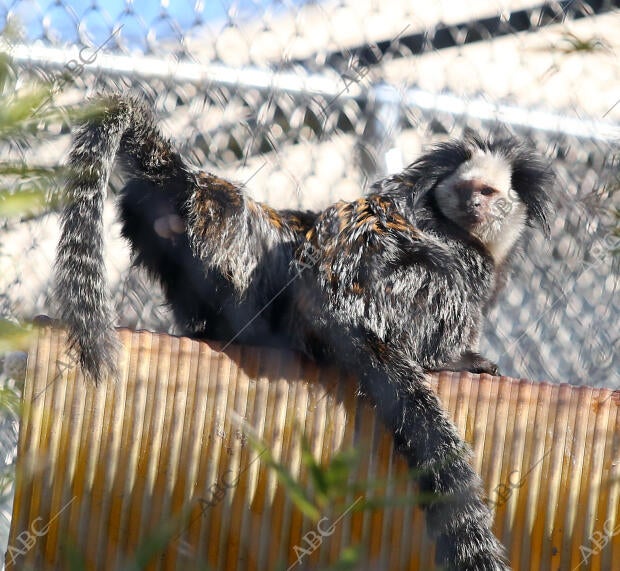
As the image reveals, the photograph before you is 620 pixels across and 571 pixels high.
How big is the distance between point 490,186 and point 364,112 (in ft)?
1.60

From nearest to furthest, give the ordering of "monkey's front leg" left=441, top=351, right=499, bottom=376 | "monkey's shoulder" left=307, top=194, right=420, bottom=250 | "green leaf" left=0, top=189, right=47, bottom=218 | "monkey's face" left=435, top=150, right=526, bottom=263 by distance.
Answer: "green leaf" left=0, top=189, right=47, bottom=218, "monkey's shoulder" left=307, top=194, right=420, bottom=250, "monkey's front leg" left=441, top=351, right=499, bottom=376, "monkey's face" left=435, top=150, right=526, bottom=263

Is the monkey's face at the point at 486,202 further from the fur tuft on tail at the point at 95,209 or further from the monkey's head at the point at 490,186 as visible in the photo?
the fur tuft on tail at the point at 95,209

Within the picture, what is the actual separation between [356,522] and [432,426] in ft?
0.93

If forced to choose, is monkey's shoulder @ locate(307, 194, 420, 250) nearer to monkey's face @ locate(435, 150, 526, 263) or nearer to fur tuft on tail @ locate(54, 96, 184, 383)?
monkey's face @ locate(435, 150, 526, 263)

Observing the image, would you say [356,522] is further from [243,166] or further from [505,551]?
[243,166]

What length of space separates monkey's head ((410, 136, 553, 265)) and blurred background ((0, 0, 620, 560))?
0.07m

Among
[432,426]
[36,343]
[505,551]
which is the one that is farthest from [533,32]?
[36,343]

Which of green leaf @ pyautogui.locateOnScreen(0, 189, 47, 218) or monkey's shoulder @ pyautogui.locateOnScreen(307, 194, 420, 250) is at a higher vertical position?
monkey's shoulder @ pyautogui.locateOnScreen(307, 194, 420, 250)

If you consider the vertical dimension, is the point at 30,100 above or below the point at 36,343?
above

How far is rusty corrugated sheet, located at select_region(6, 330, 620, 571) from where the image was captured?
66.4 inches

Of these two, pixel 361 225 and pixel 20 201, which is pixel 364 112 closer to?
pixel 361 225

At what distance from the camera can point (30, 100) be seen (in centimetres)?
77

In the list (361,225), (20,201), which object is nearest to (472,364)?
(361,225)

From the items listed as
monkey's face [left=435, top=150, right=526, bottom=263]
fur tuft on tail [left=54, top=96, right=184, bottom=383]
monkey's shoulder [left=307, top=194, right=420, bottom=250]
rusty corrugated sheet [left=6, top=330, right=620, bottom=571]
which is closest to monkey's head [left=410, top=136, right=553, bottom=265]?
monkey's face [left=435, top=150, right=526, bottom=263]
